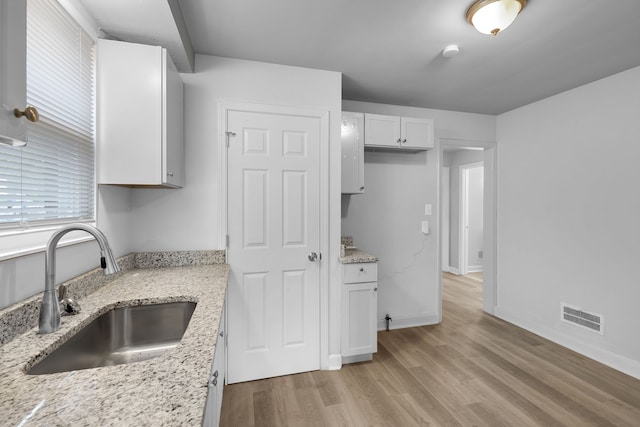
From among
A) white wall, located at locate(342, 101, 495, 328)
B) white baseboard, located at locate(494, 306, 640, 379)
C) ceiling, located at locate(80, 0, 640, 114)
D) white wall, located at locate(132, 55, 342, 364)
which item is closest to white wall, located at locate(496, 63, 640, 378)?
white baseboard, located at locate(494, 306, 640, 379)

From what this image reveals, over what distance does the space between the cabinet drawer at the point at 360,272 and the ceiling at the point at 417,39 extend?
5.34ft

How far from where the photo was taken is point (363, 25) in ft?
5.65

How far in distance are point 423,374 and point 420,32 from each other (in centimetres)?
251

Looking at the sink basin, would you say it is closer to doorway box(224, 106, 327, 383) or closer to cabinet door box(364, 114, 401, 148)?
doorway box(224, 106, 327, 383)

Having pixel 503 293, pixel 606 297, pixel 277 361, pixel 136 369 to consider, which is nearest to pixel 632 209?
pixel 606 297

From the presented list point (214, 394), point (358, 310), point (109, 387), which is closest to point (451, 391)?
point (358, 310)

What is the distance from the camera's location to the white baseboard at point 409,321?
309 cm

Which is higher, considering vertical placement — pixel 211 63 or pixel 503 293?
pixel 211 63

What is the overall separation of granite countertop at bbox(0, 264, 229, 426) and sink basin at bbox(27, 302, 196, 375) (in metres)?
0.12

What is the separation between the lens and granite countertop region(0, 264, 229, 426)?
1.91 ft

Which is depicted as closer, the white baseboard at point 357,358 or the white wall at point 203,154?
the white wall at point 203,154

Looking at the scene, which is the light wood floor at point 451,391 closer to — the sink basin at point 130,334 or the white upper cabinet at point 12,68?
the sink basin at point 130,334

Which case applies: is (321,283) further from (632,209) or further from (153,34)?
(632,209)

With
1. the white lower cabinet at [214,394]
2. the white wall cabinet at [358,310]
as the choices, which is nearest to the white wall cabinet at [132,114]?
the white lower cabinet at [214,394]
